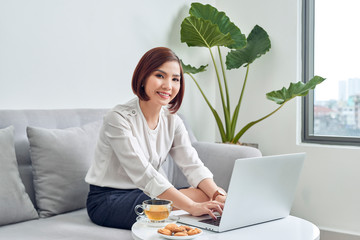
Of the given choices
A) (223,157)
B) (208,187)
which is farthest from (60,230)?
(223,157)

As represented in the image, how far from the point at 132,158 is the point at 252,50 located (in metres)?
1.73

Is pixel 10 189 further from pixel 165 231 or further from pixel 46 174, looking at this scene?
pixel 165 231

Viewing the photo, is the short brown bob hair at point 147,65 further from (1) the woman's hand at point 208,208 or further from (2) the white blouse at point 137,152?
(1) the woman's hand at point 208,208

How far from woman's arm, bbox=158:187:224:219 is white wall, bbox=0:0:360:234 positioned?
0.97m

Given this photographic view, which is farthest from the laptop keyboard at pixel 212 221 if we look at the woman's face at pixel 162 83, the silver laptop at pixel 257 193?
the woman's face at pixel 162 83

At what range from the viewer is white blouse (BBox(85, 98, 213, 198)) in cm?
168

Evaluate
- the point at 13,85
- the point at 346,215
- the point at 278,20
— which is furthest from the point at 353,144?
the point at 13,85

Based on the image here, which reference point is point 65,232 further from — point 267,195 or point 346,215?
point 346,215

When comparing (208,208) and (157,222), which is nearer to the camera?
(157,222)

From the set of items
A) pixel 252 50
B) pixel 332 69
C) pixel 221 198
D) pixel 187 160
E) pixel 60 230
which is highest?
pixel 252 50

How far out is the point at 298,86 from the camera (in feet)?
9.31

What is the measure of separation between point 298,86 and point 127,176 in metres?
1.48

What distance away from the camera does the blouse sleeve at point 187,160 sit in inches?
73.8

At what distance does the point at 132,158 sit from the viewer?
1.69m
